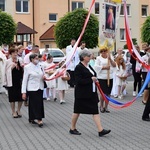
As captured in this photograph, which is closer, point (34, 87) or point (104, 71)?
point (34, 87)

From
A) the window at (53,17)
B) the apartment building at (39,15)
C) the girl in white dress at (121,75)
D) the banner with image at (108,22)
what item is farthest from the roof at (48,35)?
the banner with image at (108,22)

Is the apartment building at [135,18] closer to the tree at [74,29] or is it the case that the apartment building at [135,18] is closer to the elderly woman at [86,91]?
the tree at [74,29]

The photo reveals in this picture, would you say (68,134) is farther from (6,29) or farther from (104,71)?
(6,29)

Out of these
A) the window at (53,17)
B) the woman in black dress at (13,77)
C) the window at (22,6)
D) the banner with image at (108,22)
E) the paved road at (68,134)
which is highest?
the window at (22,6)

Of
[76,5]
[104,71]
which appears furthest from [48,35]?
[104,71]

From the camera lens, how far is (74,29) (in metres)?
35.3

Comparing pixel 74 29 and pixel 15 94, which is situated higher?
pixel 74 29

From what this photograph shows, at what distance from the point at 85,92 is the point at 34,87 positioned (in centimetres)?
181

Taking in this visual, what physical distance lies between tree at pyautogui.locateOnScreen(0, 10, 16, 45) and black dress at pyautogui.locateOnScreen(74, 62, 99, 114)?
21.3m

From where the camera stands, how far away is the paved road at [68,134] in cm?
851

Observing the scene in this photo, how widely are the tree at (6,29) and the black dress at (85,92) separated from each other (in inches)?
839

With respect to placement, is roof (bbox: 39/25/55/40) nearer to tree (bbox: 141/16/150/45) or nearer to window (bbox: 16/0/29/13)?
window (bbox: 16/0/29/13)

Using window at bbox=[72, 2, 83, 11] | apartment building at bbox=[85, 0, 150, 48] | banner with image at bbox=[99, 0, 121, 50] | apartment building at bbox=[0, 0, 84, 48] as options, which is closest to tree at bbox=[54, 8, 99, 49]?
apartment building at bbox=[0, 0, 84, 48]

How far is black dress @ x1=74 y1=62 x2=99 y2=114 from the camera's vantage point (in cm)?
930
